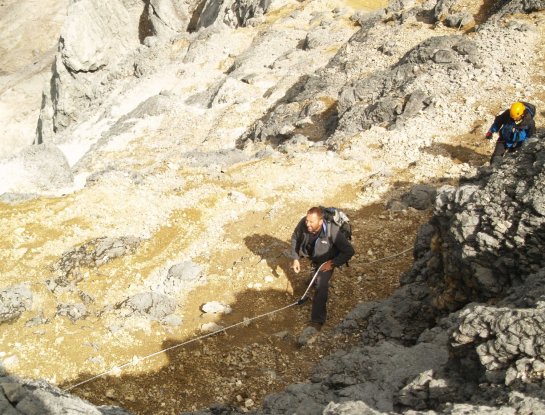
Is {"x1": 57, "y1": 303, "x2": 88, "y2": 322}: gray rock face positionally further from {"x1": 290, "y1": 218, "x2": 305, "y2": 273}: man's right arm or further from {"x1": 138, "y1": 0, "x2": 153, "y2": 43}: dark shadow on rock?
{"x1": 138, "y1": 0, "x2": 153, "y2": 43}: dark shadow on rock

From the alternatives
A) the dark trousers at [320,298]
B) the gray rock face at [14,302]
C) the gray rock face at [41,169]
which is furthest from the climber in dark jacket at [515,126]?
the gray rock face at [41,169]

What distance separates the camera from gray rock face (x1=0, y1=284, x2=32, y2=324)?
10.2 m

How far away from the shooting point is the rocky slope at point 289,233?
5.91m

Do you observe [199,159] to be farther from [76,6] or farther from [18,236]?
[76,6]

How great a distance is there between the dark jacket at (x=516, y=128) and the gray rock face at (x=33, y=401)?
38.0 feet

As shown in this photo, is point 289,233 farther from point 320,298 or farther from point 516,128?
point 516,128

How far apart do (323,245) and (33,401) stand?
5615 millimetres

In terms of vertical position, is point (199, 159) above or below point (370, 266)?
above

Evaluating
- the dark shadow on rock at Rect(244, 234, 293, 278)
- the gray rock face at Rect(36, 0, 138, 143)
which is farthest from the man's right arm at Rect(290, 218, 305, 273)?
the gray rock face at Rect(36, 0, 138, 143)

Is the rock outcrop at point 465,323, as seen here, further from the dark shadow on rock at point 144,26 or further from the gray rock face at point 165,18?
the dark shadow on rock at point 144,26

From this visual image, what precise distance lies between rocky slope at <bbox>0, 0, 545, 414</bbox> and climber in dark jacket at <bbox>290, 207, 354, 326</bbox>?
107 cm

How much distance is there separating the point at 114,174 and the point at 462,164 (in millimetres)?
12875

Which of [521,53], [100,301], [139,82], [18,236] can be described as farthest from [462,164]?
[139,82]

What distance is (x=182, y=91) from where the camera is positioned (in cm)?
3388
